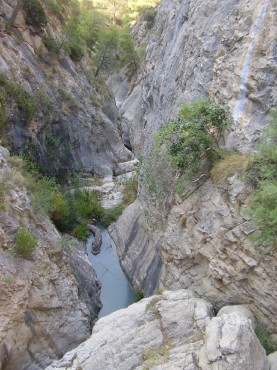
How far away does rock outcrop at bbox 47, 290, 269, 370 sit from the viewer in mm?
9375

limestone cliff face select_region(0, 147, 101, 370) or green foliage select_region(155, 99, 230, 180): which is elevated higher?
green foliage select_region(155, 99, 230, 180)

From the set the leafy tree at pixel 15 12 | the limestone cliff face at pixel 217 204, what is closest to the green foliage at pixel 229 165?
the limestone cliff face at pixel 217 204

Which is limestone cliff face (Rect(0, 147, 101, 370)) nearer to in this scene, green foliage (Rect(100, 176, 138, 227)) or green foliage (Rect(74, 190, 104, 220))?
green foliage (Rect(74, 190, 104, 220))

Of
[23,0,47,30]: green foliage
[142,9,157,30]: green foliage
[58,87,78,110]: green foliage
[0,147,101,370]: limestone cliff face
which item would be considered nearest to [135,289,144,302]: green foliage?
[0,147,101,370]: limestone cliff face

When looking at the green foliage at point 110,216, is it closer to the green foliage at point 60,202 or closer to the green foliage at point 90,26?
the green foliage at point 60,202

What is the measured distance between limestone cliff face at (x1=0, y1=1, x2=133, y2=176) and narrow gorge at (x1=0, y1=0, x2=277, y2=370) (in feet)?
0.46

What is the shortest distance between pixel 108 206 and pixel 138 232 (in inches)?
201

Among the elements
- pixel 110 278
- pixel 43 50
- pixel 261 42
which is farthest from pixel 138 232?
pixel 43 50

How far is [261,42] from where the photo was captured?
14.7 metres

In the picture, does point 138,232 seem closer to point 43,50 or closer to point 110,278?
point 110,278

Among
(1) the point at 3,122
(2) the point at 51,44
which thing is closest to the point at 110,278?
(1) the point at 3,122

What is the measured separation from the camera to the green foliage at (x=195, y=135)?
1347 cm

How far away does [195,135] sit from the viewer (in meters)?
13.4

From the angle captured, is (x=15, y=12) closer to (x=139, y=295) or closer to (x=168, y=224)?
(x=168, y=224)
